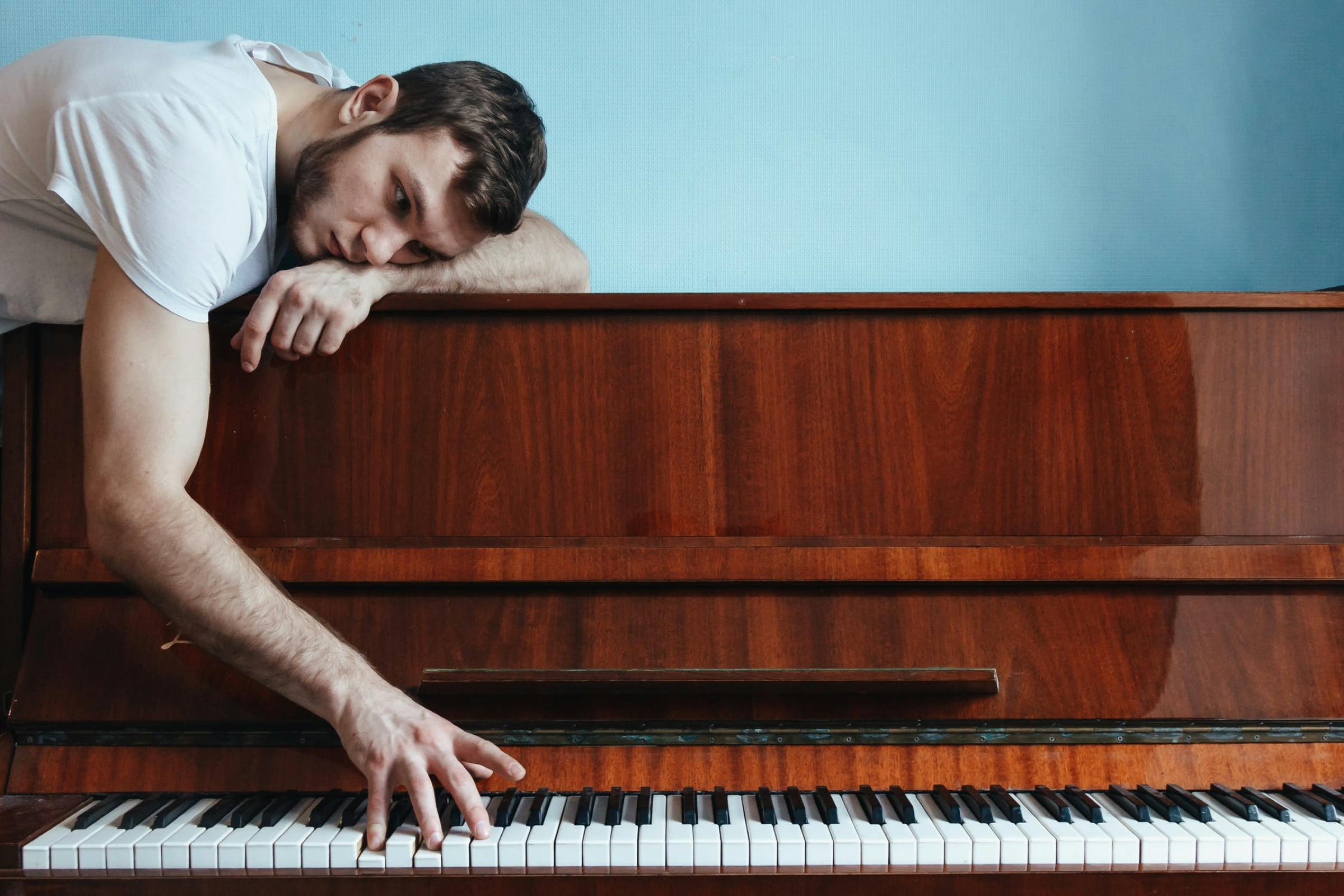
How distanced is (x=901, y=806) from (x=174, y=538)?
891 millimetres

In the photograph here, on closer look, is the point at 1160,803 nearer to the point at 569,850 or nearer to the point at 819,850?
the point at 819,850

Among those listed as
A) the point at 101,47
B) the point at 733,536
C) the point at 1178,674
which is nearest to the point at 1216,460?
the point at 1178,674

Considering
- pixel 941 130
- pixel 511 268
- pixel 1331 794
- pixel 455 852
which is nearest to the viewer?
pixel 455 852

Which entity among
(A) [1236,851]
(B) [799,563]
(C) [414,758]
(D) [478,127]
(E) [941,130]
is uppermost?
(E) [941,130]

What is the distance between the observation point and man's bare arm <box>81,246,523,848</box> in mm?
997

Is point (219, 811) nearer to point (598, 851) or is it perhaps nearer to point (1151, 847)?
point (598, 851)

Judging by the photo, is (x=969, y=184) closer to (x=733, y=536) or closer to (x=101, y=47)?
(x=733, y=536)

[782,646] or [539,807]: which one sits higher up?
[782,646]

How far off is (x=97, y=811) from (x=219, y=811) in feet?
0.48

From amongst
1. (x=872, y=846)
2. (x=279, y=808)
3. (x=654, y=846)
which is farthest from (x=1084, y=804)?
(x=279, y=808)

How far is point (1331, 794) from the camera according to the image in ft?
3.45

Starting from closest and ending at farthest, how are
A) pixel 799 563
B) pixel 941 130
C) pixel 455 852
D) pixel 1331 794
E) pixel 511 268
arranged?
1. pixel 455 852
2. pixel 1331 794
3. pixel 799 563
4. pixel 511 268
5. pixel 941 130

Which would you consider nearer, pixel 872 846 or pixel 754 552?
pixel 872 846

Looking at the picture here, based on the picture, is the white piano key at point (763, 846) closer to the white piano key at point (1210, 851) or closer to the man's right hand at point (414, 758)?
the man's right hand at point (414, 758)
